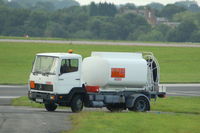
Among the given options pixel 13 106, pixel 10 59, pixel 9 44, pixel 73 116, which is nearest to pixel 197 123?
pixel 73 116

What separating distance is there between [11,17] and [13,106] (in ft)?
373

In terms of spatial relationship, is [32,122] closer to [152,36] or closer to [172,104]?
[172,104]

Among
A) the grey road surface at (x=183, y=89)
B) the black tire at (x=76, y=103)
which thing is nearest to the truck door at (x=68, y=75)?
the black tire at (x=76, y=103)

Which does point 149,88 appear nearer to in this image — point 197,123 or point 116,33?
point 197,123

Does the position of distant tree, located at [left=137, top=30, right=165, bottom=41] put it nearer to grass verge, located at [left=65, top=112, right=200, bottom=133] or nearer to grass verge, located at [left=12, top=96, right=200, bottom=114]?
grass verge, located at [left=12, top=96, right=200, bottom=114]

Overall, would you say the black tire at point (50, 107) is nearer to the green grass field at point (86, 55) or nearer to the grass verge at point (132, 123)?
the grass verge at point (132, 123)

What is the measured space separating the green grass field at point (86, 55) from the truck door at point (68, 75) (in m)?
22.2

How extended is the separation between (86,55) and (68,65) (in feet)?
154

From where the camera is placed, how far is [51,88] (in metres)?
29.0

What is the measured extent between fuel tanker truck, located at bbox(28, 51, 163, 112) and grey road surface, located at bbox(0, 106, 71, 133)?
1756 mm

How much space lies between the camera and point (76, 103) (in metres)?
29.6

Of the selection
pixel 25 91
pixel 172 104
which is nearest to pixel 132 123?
pixel 172 104

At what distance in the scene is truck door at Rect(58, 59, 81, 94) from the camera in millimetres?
29188

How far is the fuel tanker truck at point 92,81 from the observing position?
29156 millimetres
